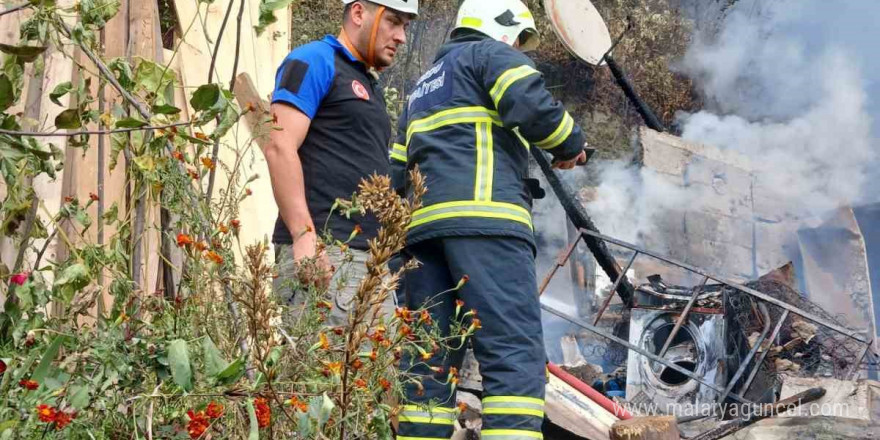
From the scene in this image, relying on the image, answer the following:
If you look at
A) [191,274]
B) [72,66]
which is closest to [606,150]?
[72,66]

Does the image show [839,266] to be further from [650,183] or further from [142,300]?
[142,300]

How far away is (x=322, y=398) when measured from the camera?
4.61 ft

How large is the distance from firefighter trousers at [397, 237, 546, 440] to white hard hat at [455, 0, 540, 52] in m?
0.78

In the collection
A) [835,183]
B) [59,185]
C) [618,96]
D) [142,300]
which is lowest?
[142,300]

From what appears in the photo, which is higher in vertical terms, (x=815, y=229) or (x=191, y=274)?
(x=815, y=229)

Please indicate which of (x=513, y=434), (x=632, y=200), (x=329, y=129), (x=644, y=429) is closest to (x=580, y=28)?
(x=632, y=200)

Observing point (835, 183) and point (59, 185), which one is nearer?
point (59, 185)

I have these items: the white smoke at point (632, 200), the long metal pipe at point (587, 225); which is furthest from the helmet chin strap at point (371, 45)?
the white smoke at point (632, 200)

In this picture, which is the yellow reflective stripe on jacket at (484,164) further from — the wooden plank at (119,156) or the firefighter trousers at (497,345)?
the wooden plank at (119,156)

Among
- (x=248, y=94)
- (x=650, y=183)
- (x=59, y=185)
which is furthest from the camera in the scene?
(x=650, y=183)

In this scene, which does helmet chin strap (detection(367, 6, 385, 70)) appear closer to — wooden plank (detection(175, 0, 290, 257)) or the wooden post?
wooden plank (detection(175, 0, 290, 257))

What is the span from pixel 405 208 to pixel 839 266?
7877 millimetres

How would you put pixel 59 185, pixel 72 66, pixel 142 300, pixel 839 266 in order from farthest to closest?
1. pixel 839 266
2. pixel 72 66
3. pixel 59 185
4. pixel 142 300

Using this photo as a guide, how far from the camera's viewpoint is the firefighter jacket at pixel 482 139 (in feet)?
9.61
